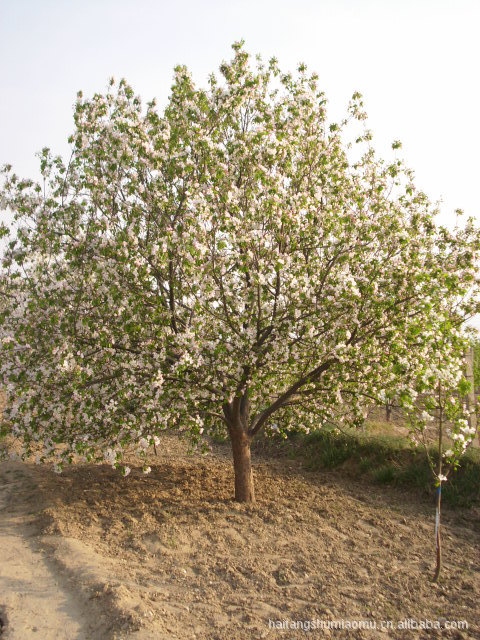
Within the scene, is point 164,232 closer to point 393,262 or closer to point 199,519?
point 393,262

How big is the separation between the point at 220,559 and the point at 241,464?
275 cm

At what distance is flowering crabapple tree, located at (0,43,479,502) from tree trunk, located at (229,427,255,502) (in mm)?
1539

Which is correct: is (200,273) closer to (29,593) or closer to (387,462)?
(29,593)

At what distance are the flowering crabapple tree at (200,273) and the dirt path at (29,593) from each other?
153 centimetres

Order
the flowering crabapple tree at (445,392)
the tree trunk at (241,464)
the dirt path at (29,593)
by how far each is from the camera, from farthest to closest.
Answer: the tree trunk at (241,464) → the flowering crabapple tree at (445,392) → the dirt path at (29,593)

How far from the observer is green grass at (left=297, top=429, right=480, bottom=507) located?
454 inches

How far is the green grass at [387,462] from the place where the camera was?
11531 millimetres

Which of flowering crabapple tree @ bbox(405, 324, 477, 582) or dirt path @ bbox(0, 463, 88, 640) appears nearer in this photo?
dirt path @ bbox(0, 463, 88, 640)

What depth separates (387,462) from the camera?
1318 cm

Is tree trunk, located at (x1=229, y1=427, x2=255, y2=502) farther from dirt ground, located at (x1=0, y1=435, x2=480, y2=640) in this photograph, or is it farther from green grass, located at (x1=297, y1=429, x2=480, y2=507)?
green grass, located at (x1=297, y1=429, x2=480, y2=507)

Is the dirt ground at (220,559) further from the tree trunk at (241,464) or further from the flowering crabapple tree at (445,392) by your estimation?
the flowering crabapple tree at (445,392)

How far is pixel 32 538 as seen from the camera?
940 cm

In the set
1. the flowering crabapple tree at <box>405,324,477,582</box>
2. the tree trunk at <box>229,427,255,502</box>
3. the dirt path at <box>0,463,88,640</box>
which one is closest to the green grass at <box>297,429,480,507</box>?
the tree trunk at <box>229,427,255,502</box>

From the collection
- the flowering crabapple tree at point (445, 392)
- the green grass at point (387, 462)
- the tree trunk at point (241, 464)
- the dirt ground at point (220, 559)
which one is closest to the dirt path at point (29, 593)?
the dirt ground at point (220, 559)
